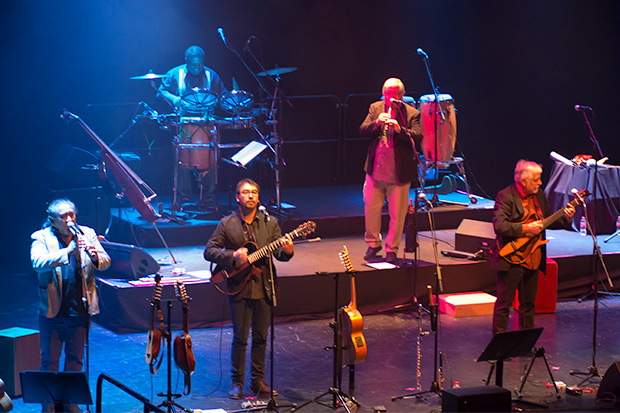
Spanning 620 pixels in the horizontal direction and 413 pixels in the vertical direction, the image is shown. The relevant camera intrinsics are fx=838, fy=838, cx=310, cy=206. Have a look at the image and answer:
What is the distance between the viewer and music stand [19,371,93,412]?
5367 mm

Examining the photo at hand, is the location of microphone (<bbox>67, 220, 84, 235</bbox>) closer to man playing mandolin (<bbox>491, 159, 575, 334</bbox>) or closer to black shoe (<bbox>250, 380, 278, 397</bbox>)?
black shoe (<bbox>250, 380, 278, 397</bbox>)

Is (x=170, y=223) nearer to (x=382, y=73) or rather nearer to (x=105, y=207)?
(x=105, y=207)

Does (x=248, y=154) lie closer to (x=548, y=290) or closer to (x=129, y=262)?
(x=129, y=262)

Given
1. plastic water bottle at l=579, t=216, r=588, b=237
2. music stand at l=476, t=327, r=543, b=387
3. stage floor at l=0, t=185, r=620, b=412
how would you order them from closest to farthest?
music stand at l=476, t=327, r=543, b=387 < stage floor at l=0, t=185, r=620, b=412 < plastic water bottle at l=579, t=216, r=588, b=237

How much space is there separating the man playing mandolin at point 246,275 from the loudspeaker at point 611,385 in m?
2.73

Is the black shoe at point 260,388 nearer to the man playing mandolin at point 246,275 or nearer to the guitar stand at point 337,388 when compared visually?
the man playing mandolin at point 246,275

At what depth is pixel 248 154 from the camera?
10.5m

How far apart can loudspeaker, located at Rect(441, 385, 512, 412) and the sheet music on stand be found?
5.01 meters

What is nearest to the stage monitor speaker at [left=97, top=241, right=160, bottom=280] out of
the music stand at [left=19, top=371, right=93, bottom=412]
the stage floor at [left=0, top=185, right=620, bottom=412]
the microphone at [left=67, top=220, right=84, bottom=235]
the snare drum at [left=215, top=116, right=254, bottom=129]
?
the stage floor at [left=0, top=185, right=620, bottom=412]

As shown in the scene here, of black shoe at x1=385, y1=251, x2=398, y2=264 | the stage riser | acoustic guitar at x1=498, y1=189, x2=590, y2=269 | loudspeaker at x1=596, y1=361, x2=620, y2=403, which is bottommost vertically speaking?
loudspeaker at x1=596, y1=361, x2=620, y2=403

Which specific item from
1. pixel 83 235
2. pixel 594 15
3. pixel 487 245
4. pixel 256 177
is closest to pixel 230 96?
pixel 256 177

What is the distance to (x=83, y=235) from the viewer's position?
21.3ft

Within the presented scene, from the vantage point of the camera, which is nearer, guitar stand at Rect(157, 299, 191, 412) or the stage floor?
guitar stand at Rect(157, 299, 191, 412)

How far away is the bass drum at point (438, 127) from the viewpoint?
38.2ft
